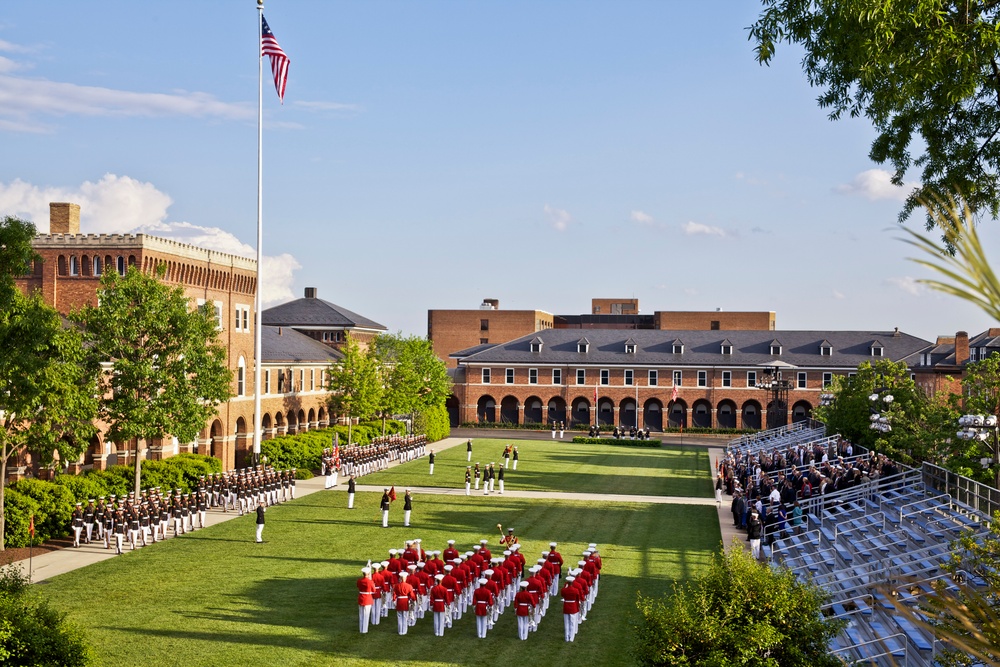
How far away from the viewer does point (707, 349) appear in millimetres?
90500

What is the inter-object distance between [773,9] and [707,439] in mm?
70989

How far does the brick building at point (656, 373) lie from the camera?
87.2 m

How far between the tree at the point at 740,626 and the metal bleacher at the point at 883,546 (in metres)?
2.36

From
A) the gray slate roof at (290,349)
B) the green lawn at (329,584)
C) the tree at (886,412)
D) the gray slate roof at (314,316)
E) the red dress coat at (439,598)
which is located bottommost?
the green lawn at (329,584)

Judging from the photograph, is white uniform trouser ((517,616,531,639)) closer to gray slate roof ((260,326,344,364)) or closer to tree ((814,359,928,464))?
tree ((814,359,928,464))

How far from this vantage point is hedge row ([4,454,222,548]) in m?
31.2

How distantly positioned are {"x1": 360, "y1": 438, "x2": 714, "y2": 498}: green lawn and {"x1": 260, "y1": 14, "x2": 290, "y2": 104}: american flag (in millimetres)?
20260

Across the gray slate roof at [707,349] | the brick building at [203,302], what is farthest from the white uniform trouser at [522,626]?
the gray slate roof at [707,349]

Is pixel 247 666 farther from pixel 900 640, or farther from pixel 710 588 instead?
pixel 900 640

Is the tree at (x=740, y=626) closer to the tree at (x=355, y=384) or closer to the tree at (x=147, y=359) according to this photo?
the tree at (x=147, y=359)

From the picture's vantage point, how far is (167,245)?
154 ft

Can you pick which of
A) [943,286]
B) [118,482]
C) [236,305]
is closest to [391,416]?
[236,305]

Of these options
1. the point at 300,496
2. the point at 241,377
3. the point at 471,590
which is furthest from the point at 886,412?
the point at 241,377

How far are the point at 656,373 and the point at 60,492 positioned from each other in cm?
6458
